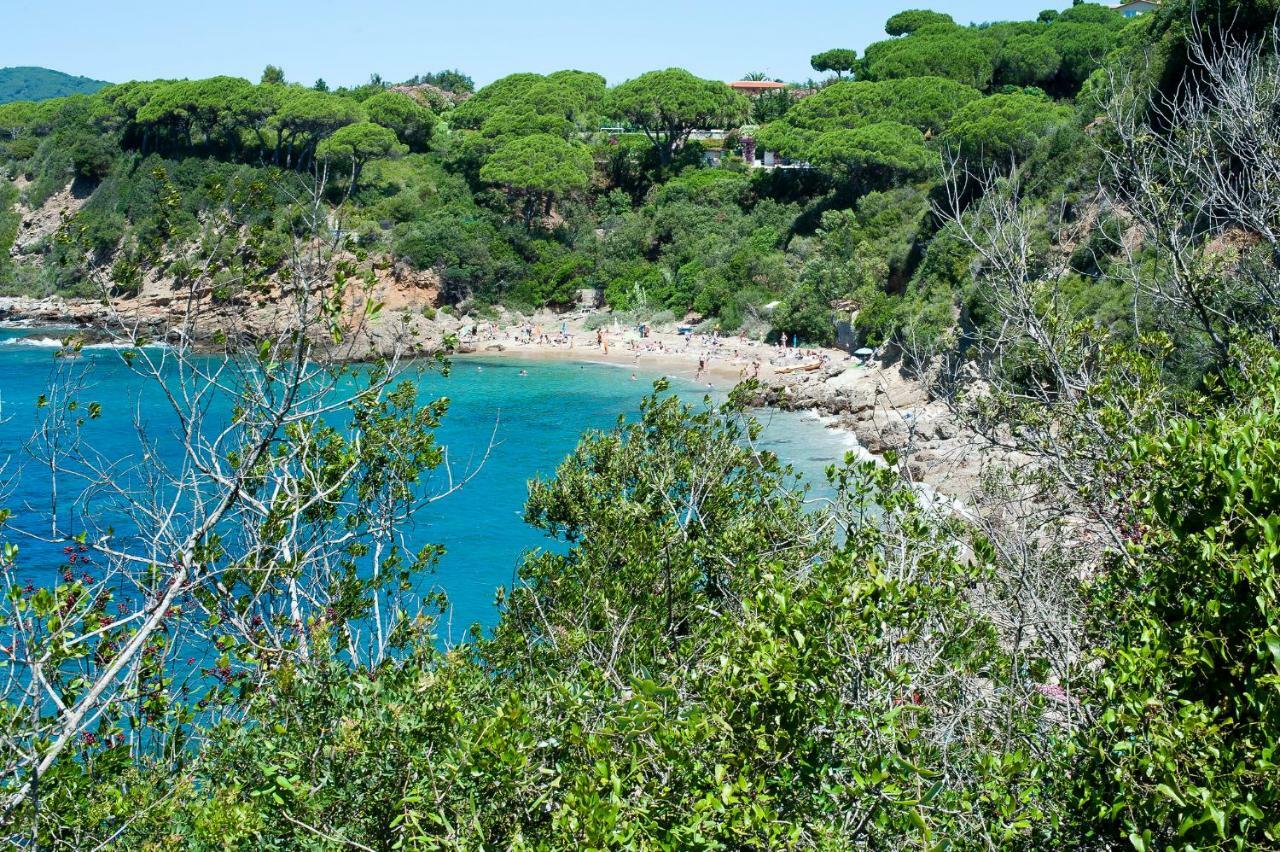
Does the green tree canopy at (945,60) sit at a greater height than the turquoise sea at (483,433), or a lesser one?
greater

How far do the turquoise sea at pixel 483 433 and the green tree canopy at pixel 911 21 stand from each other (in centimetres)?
4307

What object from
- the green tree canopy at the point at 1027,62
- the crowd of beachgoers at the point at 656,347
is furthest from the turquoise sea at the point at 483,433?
the green tree canopy at the point at 1027,62

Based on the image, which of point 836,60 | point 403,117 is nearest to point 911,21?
point 836,60

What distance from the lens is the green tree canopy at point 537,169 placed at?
56.0 metres

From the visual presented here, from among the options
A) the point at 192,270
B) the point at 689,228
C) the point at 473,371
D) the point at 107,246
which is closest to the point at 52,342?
the point at 107,246

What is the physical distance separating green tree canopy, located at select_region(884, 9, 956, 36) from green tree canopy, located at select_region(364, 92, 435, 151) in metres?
34.3

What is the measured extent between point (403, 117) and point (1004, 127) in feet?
125

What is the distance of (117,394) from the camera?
39594 mm

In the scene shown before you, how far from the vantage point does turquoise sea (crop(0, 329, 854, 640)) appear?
2250 centimetres

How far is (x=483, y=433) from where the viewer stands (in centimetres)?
3525

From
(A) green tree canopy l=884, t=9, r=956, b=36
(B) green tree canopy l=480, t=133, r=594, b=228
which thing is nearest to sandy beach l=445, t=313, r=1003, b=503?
(B) green tree canopy l=480, t=133, r=594, b=228

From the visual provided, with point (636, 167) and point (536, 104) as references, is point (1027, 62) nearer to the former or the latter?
point (636, 167)

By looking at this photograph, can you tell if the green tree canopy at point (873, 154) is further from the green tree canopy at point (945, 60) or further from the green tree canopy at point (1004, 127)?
the green tree canopy at point (945, 60)

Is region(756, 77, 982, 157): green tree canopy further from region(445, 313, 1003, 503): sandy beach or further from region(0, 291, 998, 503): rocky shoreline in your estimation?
region(0, 291, 998, 503): rocky shoreline
